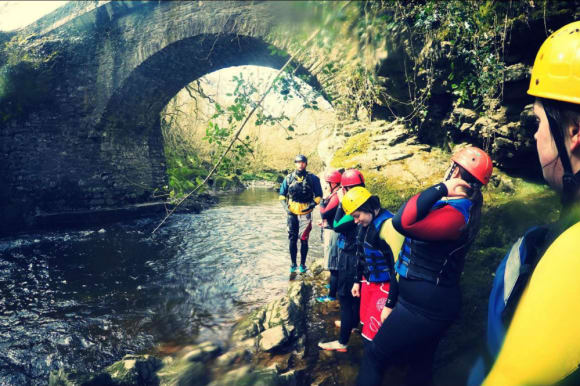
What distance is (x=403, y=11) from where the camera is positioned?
3.61 meters

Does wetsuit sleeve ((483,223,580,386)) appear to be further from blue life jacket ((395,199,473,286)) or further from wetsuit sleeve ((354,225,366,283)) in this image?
wetsuit sleeve ((354,225,366,283))

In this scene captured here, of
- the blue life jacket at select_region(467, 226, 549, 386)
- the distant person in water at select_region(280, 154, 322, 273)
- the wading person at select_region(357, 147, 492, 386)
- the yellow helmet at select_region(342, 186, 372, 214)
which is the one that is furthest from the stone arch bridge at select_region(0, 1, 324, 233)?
the blue life jacket at select_region(467, 226, 549, 386)

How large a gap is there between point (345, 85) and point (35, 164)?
9532 mm

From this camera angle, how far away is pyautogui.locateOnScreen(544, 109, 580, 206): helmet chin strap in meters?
0.81

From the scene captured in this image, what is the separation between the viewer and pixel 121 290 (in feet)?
16.1

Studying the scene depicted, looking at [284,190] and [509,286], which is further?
[284,190]

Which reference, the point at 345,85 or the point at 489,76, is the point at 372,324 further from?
the point at 345,85

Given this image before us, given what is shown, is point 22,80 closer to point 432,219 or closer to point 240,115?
point 240,115

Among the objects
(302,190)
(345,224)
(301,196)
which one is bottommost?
(345,224)

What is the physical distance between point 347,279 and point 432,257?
1271mm

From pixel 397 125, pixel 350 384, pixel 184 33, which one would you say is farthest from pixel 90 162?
pixel 350 384

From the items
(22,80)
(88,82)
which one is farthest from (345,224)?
(22,80)

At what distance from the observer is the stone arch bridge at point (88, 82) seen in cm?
826

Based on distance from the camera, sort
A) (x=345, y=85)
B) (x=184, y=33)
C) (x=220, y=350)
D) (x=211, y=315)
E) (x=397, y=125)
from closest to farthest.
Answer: (x=220, y=350) < (x=211, y=315) < (x=397, y=125) < (x=345, y=85) < (x=184, y=33)
